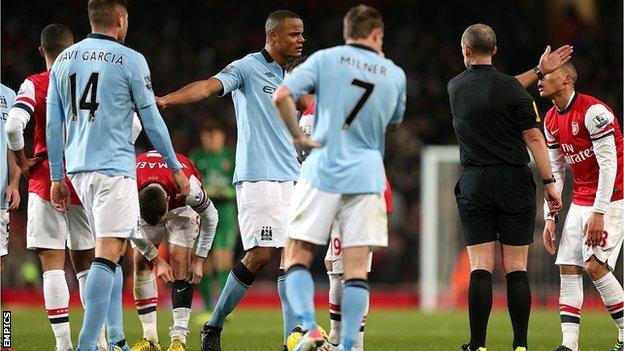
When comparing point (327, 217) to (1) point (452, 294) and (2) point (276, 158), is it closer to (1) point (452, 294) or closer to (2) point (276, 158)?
(2) point (276, 158)

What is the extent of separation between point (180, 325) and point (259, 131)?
172cm

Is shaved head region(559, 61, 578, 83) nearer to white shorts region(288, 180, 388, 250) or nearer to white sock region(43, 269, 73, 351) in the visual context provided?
white shorts region(288, 180, 388, 250)

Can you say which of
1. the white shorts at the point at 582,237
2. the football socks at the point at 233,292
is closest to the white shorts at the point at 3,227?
the football socks at the point at 233,292

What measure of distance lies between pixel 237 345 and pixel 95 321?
2872 mm

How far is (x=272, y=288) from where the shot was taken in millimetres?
20609

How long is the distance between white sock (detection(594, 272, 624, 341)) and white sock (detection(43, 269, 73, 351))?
4377mm

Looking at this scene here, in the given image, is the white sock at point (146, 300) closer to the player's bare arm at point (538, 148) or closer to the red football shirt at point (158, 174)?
the red football shirt at point (158, 174)

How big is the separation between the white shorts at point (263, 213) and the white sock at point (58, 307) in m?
1.46

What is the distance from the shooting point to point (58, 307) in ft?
27.1

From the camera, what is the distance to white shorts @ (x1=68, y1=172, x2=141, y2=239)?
291 inches

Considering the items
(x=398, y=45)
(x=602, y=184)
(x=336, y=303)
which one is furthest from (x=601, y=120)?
(x=398, y=45)

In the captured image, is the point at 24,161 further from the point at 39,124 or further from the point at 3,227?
the point at 3,227

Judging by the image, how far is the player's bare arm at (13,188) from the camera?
8.80 m

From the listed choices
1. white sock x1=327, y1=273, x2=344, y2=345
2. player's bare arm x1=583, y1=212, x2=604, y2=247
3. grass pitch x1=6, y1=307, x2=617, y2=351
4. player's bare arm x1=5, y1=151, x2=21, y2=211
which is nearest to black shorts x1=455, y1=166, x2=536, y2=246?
player's bare arm x1=583, y1=212, x2=604, y2=247
